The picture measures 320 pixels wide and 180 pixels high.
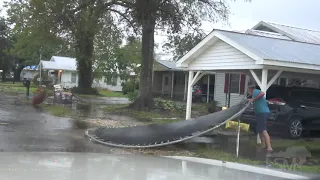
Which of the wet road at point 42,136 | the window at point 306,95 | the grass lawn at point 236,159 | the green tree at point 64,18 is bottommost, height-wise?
the grass lawn at point 236,159

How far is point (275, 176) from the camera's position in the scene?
757cm

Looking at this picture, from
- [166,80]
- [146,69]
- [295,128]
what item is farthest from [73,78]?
[295,128]

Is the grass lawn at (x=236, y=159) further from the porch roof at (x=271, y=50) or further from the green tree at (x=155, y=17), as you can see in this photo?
the green tree at (x=155, y=17)

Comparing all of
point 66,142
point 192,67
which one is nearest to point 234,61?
point 192,67

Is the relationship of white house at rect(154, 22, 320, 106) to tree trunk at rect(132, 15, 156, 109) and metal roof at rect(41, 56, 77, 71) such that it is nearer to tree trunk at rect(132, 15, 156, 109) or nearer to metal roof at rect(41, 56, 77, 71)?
tree trunk at rect(132, 15, 156, 109)

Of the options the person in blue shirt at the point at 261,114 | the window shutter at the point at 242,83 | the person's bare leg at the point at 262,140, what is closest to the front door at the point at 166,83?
the window shutter at the point at 242,83

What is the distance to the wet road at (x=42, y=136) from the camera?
31.6 ft

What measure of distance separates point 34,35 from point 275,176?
18959 millimetres

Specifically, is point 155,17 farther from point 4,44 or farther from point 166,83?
point 4,44

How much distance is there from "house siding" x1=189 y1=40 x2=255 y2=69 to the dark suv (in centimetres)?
148

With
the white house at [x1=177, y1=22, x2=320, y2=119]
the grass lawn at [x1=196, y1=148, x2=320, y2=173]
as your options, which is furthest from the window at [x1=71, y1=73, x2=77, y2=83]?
the grass lawn at [x1=196, y1=148, x2=320, y2=173]

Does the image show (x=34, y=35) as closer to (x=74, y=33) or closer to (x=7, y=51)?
(x=74, y=33)

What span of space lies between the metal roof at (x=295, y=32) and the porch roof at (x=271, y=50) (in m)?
10.4

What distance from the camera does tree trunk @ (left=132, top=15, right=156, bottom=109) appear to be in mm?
22266
